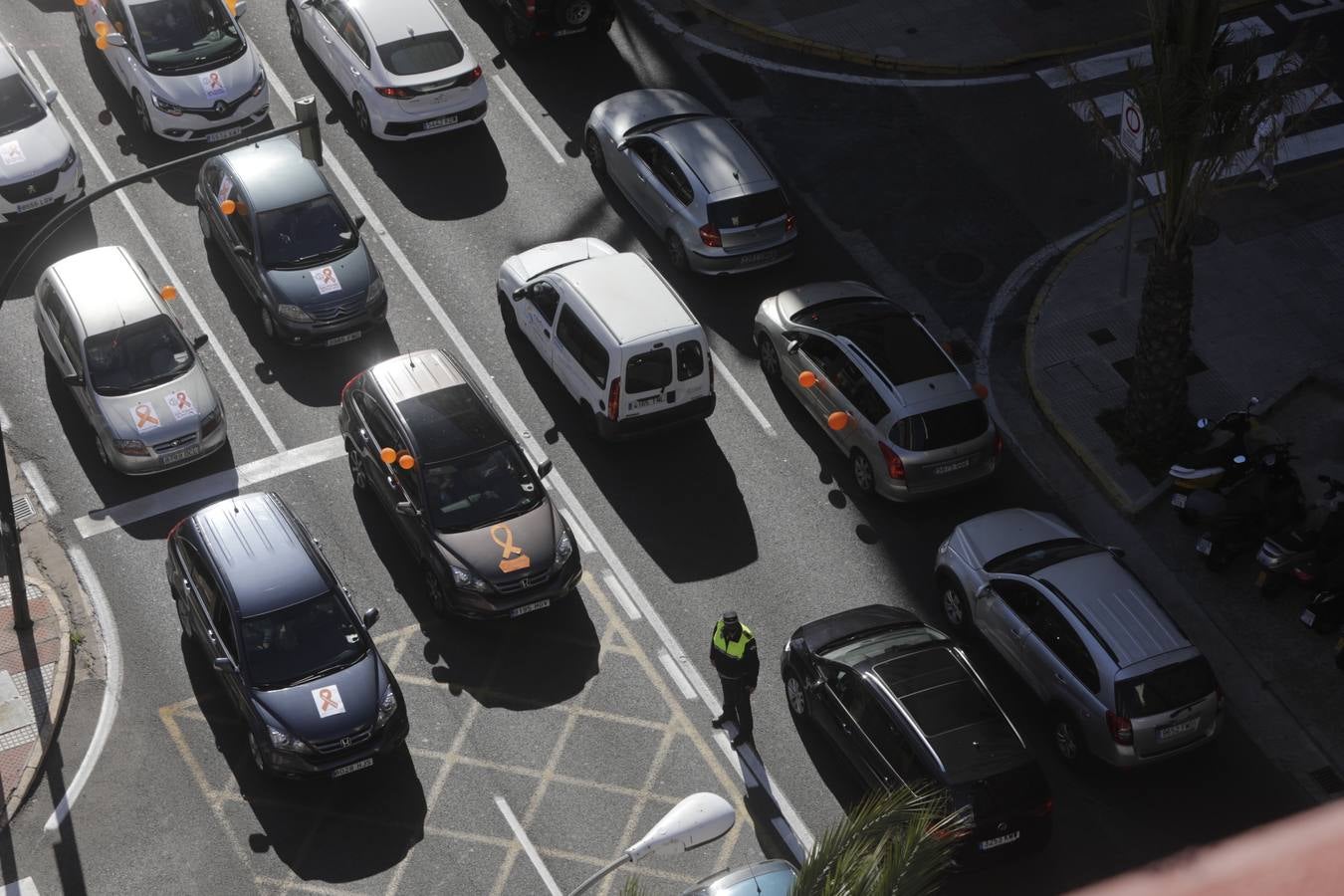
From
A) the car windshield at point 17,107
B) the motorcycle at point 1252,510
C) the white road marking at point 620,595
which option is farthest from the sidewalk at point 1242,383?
the car windshield at point 17,107

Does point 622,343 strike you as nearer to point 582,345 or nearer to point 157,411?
point 582,345

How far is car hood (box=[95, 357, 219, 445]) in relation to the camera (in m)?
19.5

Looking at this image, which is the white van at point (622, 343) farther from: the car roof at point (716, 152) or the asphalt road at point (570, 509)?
the car roof at point (716, 152)

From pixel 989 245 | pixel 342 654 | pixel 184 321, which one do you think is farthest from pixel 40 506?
pixel 989 245

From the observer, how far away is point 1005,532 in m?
18.2

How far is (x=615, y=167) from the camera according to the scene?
79.8 ft

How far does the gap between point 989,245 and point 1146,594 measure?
8505 millimetres

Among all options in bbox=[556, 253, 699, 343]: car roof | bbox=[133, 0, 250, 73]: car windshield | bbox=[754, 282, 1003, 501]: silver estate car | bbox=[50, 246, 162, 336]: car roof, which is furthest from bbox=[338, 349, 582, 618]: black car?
bbox=[133, 0, 250, 73]: car windshield

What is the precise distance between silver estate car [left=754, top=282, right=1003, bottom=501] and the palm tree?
251cm

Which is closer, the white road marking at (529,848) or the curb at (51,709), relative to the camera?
the white road marking at (529,848)

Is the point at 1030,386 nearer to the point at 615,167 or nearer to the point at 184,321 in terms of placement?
the point at 615,167

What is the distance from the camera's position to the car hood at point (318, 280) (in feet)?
70.2

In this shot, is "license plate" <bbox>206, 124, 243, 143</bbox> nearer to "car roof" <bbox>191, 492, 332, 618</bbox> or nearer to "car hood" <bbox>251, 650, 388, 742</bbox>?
"car roof" <bbox>191, 492, 332, 618</bbox>

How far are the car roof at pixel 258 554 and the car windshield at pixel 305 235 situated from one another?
5.36m
